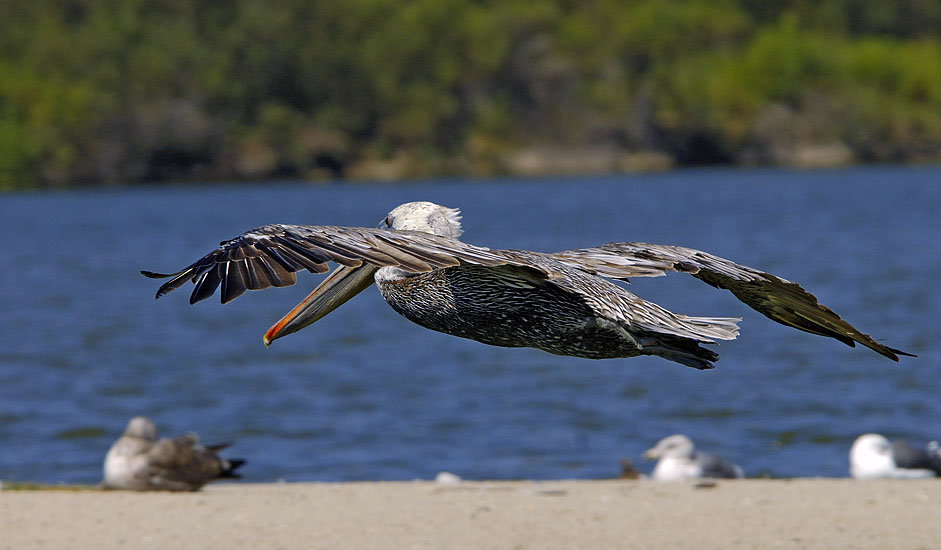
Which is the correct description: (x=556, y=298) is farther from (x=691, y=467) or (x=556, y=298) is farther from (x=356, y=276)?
(x=691, y=467)

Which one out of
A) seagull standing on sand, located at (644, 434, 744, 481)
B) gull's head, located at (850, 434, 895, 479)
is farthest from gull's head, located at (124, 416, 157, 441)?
gull's head, located at (850, 434, 895, 479)

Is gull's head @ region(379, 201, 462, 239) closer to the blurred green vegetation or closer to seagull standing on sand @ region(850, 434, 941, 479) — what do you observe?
seagull standing on sand @ region(850, 434, 941, 479)

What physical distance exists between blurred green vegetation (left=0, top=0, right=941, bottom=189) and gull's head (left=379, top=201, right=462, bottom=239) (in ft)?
246

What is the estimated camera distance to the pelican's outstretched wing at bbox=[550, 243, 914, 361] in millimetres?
5566

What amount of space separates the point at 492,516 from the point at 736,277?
3.95m

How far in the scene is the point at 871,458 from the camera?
11.1 meters

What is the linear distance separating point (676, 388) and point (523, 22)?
7662 cm

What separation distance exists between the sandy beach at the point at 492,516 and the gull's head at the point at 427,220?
3044 millimetres

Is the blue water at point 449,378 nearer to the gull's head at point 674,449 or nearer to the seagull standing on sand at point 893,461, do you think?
the gull's head at point 674,449

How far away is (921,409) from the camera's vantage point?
50.7ft

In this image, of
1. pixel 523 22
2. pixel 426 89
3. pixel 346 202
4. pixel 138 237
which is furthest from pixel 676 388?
pixel 523 22

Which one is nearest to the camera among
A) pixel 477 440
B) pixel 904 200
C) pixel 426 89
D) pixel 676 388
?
pixel 477 440

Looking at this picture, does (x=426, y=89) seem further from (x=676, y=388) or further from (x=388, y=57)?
(x=676, y=388)

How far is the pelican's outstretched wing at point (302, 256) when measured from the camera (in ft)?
14.5
